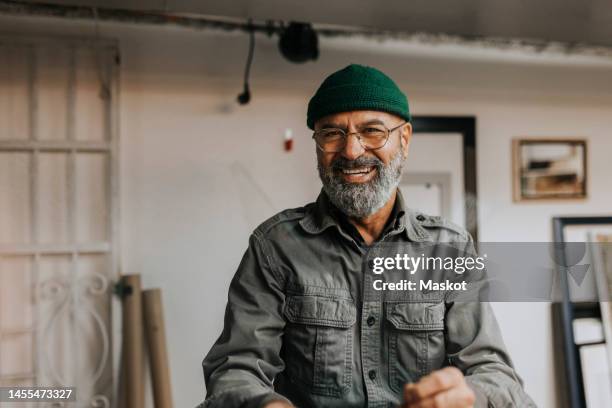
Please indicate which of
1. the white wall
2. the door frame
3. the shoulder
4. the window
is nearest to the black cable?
the white wall

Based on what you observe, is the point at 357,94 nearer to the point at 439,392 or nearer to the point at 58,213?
the point at 439,392

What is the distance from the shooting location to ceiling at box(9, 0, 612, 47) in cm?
143

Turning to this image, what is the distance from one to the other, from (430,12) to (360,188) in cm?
75

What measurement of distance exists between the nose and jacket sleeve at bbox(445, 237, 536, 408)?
0.40 meters

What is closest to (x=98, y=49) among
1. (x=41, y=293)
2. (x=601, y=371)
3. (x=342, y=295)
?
(x=41, y=293)

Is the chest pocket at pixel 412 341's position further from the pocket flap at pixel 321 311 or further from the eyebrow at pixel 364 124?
the eyebrow at pixel 364 124

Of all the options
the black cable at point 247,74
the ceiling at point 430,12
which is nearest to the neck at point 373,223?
the ceiling at point 430,12

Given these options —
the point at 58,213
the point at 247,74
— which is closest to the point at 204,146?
the point at 247,74

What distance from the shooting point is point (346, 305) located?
3.56ft

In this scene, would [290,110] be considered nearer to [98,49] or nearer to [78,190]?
[98,49]

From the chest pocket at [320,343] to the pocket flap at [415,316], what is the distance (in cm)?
10

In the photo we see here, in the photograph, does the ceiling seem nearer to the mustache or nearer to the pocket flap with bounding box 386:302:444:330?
the mustache

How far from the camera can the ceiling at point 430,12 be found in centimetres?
143

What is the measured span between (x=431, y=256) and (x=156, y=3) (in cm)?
114
